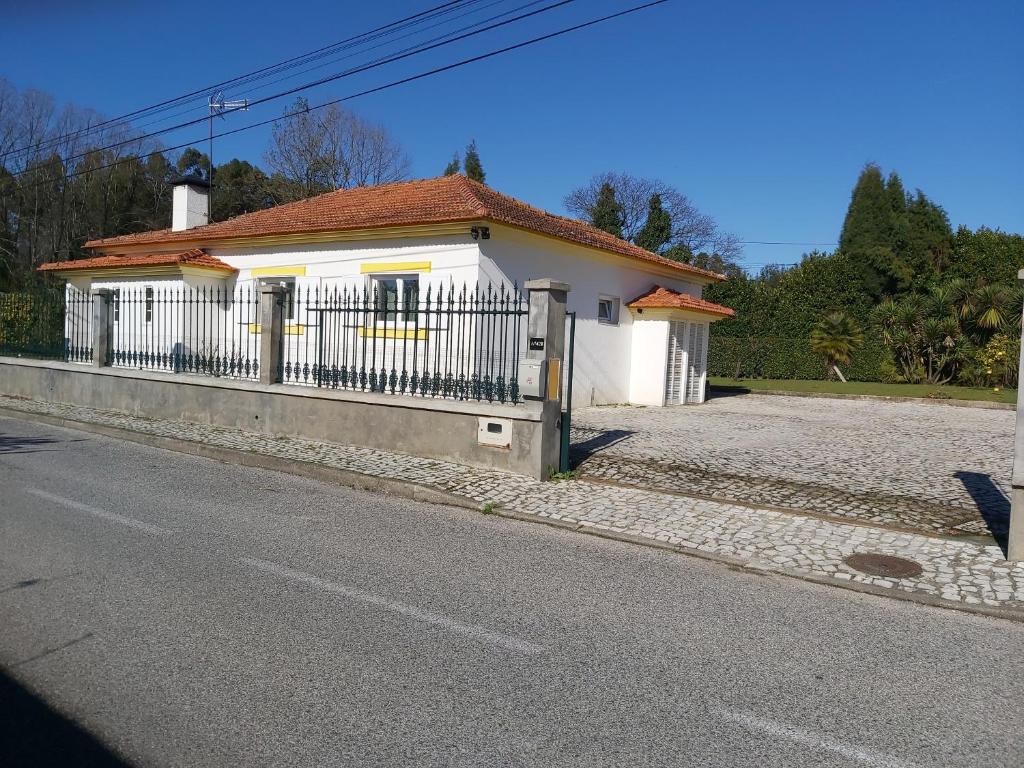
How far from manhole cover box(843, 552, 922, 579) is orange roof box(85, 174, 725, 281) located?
28.6 feet

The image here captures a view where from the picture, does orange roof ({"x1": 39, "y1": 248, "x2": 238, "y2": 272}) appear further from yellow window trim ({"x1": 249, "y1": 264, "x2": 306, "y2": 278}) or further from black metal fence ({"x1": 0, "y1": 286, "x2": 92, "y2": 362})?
black metal fence ({"x1": 0, "y1": 286, "x2": 92, "y2": 362})

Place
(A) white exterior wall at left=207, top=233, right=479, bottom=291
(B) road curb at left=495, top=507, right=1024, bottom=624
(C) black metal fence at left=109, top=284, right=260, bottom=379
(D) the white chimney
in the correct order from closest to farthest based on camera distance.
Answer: (B) road curb at left=495, top=507, right=1024, bottom=624 < (C) black metal fence at left=109, top=284, right=260, bottom=379 < (A) white exterior wall at left=207, top=233, right=479, bottom=291 < (D) the white chimney

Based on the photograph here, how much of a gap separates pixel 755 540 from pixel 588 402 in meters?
10.1

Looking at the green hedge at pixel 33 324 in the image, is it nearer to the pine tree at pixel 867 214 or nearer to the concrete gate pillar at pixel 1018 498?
the concrete gate pillar at pixel 1018 498

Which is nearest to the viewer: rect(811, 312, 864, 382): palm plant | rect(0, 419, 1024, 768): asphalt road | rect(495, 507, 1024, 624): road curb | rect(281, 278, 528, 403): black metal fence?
rect(0, 419, 1024, 768): asphalt road

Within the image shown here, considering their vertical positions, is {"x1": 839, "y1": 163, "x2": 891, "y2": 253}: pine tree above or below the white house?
above

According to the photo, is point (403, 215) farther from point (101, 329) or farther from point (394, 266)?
point (101, 329)

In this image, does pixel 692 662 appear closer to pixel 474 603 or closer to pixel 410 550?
pixel 474 603

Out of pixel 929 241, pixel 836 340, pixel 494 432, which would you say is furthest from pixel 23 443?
pixel 929 241

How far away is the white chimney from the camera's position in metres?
21.3

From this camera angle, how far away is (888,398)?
2006 centimetres

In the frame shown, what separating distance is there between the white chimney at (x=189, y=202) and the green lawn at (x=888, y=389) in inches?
667

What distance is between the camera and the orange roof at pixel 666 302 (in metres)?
17.3

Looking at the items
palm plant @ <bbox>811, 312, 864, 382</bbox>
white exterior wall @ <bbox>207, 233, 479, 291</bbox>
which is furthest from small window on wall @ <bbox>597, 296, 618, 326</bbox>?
palm plant @ <bbox>811, 312, 864, 382</bbox>
